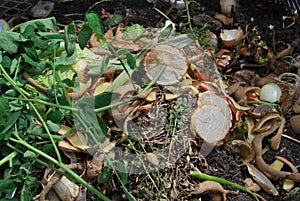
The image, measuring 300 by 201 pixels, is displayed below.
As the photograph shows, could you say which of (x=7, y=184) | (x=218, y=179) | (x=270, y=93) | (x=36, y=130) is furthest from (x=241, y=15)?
(x=7, y=184)

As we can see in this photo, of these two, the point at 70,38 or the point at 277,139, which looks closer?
the point at 70,38

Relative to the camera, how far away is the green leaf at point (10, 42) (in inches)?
59.5

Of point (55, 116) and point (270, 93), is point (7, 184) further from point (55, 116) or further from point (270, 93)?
point (270, 93)

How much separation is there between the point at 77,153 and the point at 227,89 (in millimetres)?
560

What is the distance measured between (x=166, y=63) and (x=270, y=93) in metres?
0.43

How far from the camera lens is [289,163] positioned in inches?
67.7

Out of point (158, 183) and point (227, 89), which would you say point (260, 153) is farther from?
point (158, 183)

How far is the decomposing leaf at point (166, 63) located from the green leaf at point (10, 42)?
1.13ft

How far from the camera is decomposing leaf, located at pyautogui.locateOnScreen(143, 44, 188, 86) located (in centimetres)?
156

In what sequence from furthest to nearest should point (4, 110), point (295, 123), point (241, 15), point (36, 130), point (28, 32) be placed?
point (241, 15)
point (295, 123)
point (28, 32)
point (36, 130)
point (4, 110)

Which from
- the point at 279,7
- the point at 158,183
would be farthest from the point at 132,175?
the point at 279,7

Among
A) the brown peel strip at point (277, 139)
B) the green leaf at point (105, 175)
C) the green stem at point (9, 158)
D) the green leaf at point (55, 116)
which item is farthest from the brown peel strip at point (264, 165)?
the green stem at point (9, 158)

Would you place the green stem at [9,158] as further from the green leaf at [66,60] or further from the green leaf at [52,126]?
the green leaf at [66,60]

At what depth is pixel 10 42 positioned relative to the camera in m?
1.52
